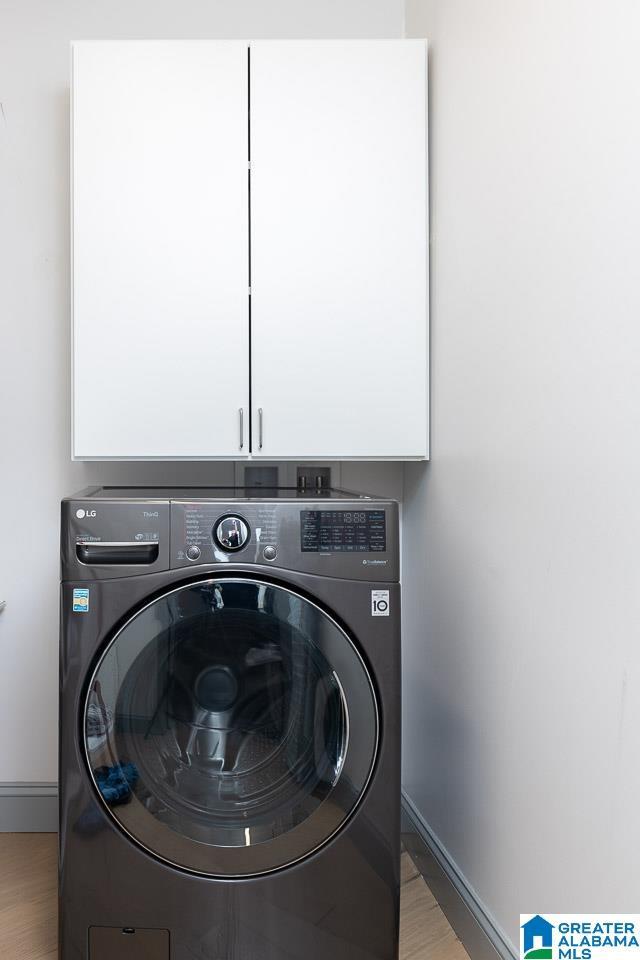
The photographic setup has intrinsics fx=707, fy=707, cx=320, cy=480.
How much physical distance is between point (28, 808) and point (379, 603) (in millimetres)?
1415

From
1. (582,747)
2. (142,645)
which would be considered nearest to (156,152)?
(142,645)

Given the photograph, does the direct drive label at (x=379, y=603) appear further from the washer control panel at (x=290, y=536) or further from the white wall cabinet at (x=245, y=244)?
the white wall cabinet at (x=245, y=244)

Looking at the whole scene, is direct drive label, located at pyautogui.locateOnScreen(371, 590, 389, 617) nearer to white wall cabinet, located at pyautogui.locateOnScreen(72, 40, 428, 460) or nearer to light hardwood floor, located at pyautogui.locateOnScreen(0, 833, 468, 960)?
white wall cabinet, located at pyautogui.locateOnScreen(72, 40, 428, 460)

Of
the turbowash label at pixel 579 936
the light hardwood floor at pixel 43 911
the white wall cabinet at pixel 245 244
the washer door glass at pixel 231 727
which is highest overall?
the white wall cabinet at pixel 245 244

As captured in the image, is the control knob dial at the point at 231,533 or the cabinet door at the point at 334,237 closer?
the control knob dial at the point at 231,533

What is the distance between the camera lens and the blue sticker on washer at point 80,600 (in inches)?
54.0

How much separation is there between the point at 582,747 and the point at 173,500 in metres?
0.85

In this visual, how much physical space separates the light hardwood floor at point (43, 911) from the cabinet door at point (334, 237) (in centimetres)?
113

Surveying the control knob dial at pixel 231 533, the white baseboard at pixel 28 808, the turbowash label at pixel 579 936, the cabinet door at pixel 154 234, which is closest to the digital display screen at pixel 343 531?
the control knob dial at pixel 231 533

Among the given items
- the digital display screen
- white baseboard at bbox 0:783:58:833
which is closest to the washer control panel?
the digital display screen

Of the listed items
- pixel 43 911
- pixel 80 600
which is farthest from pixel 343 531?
pixel 43 911

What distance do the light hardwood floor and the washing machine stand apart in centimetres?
25

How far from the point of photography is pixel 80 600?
137 cm

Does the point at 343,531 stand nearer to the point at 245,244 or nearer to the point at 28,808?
the point at 245,244
